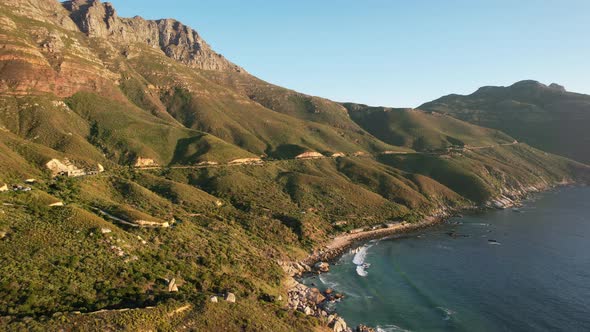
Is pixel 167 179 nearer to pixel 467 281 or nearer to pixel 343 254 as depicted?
pixel 343 254

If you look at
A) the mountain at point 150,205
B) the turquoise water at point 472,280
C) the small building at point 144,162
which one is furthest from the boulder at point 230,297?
the small building at point 144,162

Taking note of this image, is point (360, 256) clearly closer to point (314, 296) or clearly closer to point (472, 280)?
point (472, 280)

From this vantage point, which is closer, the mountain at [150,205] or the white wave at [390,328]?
the mountain at [150,205]

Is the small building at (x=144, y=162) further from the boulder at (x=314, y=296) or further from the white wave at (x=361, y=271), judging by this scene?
the boulder at (x=314, y=296)

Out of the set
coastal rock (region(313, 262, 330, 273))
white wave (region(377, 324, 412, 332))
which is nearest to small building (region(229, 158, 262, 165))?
coastal rock (region(313, 262, 330, 273))

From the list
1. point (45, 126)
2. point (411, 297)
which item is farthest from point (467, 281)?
point (45, 126)

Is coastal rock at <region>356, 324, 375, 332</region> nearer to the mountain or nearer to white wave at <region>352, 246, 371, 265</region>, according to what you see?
the mountain
